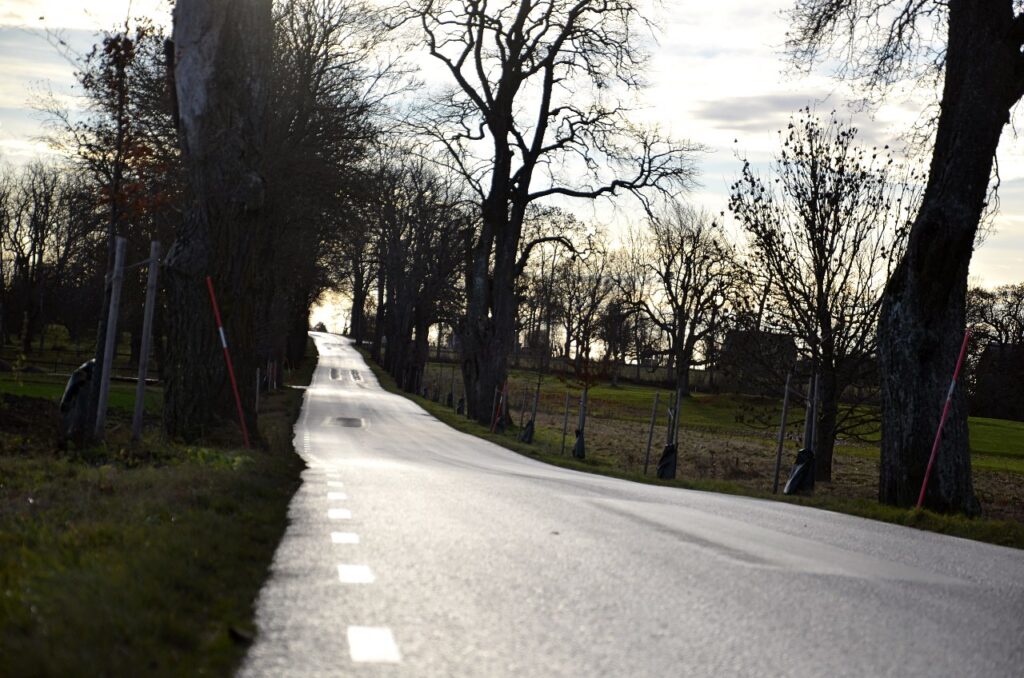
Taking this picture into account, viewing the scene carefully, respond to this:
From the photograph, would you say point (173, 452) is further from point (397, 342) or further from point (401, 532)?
point (397, 342)

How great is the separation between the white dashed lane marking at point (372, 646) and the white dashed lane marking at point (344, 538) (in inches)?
125

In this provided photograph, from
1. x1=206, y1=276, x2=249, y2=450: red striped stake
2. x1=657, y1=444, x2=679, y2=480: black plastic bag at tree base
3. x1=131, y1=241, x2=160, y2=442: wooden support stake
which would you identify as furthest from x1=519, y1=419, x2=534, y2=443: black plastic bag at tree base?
x1=131, y1=241, x2=160, y2=442: wooden support stake

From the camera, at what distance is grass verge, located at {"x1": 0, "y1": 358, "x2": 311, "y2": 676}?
475 cm

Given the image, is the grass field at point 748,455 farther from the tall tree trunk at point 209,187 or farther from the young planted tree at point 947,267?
the tall tree trunk at point 209,187

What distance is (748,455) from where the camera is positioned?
41781 millimetres

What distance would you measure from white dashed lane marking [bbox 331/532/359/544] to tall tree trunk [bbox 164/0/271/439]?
9288 mm

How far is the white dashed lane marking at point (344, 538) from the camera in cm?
888

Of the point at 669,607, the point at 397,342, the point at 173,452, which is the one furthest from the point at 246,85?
the point at 397,342

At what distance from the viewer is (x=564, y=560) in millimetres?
8141

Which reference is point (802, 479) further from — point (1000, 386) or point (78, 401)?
point (1000, 386)

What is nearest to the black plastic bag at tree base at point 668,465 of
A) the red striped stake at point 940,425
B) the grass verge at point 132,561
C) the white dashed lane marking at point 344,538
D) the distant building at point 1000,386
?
the red striped stake at point 940,425

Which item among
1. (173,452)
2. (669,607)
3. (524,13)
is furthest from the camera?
(524,13)

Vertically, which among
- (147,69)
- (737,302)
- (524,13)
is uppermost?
(524,13)

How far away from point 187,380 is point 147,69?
13.8m
